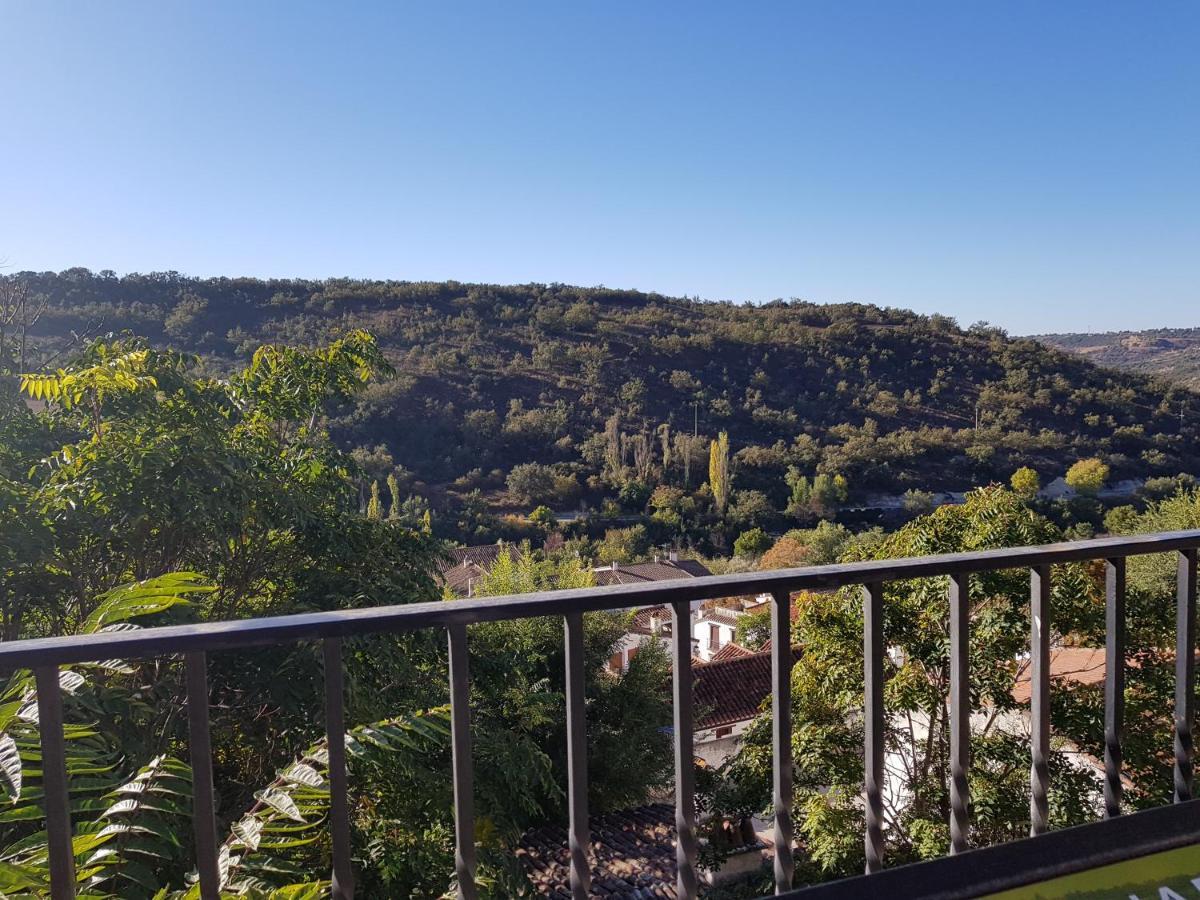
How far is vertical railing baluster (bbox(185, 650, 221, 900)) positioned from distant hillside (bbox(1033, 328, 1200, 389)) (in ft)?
179

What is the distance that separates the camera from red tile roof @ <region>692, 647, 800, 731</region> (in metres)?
11.9

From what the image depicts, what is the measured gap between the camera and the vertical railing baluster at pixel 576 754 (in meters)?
1.14

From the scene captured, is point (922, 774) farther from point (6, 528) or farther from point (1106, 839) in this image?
point (6, 528)

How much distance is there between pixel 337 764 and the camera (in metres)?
1.04

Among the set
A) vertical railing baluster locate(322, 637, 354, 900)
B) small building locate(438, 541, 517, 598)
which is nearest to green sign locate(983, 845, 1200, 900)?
vertical railing baluster locate(322, 637, 354, 900)

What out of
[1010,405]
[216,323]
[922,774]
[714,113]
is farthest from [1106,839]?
[1010,405]

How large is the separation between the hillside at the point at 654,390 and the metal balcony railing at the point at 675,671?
28.7 metres

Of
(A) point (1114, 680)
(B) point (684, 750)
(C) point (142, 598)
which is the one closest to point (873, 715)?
(B) point (684, 750)

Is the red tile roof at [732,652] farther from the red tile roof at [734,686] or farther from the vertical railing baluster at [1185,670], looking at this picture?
the vertical railing baluster at [1185,670]

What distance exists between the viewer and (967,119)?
15.0m

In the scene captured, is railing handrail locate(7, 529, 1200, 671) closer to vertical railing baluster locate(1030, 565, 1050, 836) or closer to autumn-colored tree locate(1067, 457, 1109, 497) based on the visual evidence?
vertical railing baluster locate(1030, 565, 1050, 836)

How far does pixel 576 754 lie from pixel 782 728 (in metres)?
0.36

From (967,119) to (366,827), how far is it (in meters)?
16.3

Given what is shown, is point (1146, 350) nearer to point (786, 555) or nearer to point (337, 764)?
point (786, 555)
